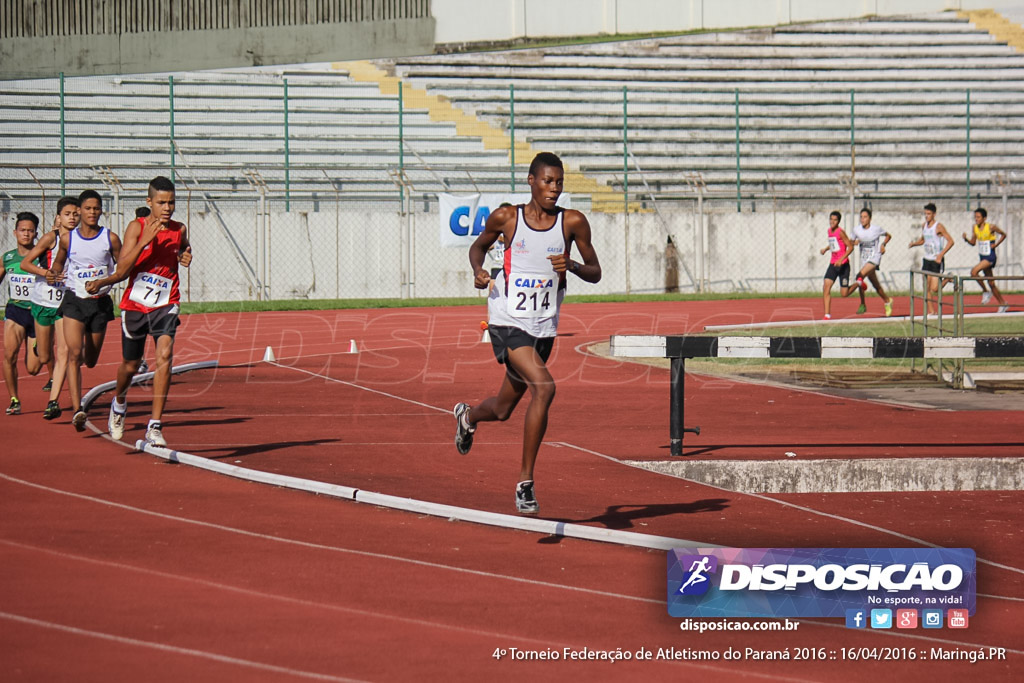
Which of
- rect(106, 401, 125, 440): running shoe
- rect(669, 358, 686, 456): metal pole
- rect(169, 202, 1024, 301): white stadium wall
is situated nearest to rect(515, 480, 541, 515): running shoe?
rect(669, 358, 686, 456): metal pole

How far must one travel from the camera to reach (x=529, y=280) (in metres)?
7.29

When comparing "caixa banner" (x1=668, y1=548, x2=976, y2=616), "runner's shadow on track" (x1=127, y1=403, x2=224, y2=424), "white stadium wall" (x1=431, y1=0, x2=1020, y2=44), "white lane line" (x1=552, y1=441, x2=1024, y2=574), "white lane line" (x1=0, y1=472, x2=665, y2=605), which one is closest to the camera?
"caixa banner" (x1=668, y1=548, x2=976, y2=616)

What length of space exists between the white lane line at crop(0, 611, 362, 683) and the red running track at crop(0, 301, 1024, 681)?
1 centimetres

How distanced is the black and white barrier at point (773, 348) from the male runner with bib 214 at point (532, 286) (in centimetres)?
209

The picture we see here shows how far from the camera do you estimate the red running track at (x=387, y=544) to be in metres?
4.99

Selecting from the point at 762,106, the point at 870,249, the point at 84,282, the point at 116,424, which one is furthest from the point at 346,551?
the point at 762,106

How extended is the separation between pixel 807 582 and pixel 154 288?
19.2 ft

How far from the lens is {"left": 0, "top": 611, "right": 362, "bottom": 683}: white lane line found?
4727mm

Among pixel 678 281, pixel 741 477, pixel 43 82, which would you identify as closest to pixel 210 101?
pixel 43 82

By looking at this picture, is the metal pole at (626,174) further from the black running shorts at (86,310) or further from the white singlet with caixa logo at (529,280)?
the white singlet with caixa logo at (529,280)

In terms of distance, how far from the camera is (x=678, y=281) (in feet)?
110

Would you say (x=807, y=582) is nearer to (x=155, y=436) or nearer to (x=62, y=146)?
(x=155, y=436)

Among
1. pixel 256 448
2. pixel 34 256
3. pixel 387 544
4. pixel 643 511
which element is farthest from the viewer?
pixel 34 256

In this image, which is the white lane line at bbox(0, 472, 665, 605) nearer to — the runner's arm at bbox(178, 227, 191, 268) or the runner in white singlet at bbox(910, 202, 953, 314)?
the runner's arm at bbox(178, 227, 191, 268)
